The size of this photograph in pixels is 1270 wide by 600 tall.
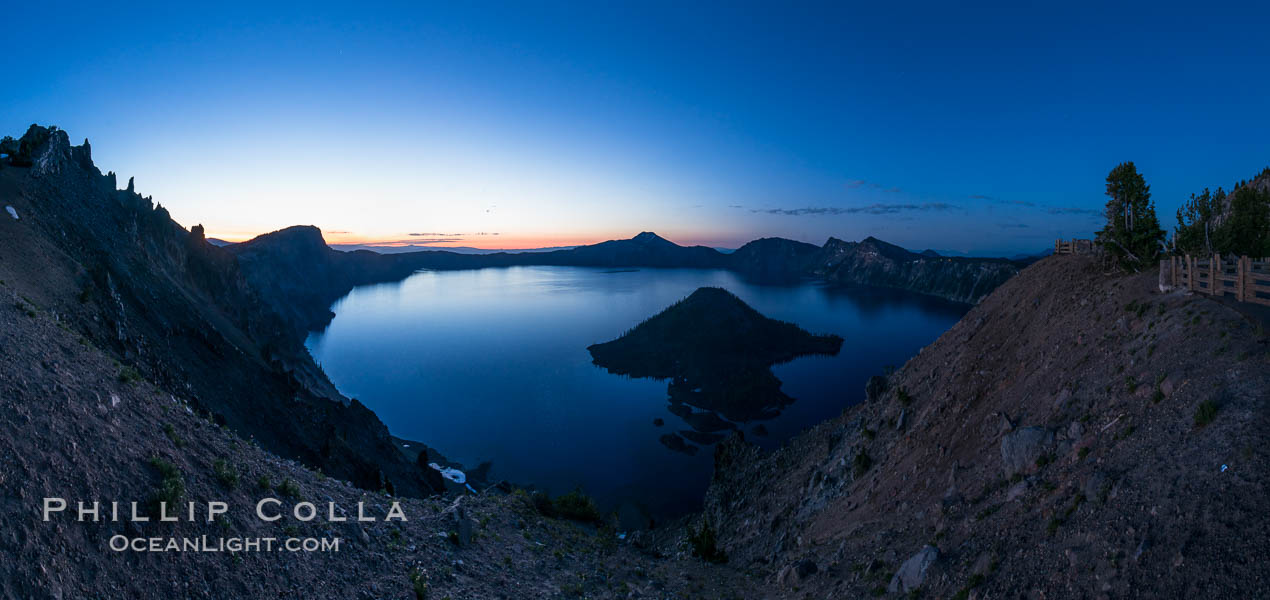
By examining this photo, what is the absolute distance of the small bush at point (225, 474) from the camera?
10312 millimetres

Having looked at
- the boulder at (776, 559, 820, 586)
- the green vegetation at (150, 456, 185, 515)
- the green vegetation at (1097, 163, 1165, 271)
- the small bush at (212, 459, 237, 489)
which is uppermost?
the green vegetation at (1097, 163, 1165, 271)

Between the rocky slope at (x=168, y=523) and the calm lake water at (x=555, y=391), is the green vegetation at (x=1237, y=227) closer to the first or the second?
the rocky slope at (x=168, y=523)

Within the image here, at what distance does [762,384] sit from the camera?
9381cm

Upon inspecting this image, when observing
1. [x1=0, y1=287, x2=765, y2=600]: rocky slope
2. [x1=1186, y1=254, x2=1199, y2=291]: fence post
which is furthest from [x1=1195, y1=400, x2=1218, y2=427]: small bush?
[x1=0, y1=287, x2=765, y2=600]: rocky slope

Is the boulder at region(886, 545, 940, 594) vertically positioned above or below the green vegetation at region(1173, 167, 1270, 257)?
below

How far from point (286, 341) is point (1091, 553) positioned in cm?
7408

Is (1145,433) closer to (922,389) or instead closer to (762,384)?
(922,389)

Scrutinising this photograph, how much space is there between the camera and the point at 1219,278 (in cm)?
1438

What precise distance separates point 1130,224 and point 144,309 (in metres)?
50.8

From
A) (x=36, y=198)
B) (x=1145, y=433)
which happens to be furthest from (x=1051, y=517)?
(x=36, y=198)

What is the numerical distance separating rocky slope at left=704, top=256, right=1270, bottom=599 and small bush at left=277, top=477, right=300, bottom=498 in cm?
1484

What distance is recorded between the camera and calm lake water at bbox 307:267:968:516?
218ft

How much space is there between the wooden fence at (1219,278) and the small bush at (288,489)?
2588cm

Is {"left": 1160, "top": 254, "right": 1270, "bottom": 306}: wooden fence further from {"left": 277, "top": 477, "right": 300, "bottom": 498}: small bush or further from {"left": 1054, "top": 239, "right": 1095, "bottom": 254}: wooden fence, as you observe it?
{"left": 277, "top": 477, "right": 300, "bottom": 498}: small bush
